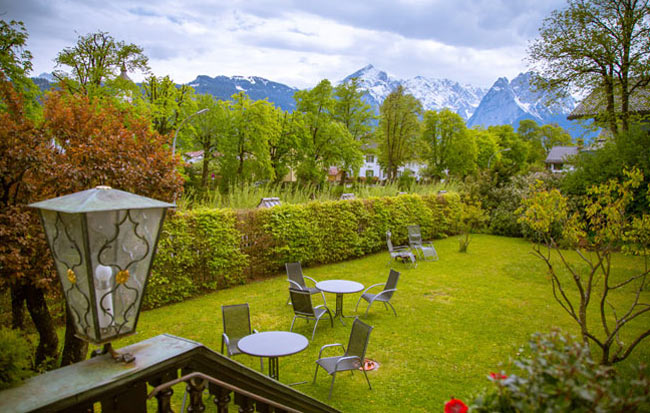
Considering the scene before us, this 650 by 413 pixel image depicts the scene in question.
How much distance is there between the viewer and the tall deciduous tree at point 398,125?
34281mm

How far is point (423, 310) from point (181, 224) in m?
6.46

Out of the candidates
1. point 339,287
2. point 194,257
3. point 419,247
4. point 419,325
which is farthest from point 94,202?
point 419,247

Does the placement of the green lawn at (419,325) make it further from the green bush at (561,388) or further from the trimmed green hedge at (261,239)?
the trimmed green hedge at (261,239)

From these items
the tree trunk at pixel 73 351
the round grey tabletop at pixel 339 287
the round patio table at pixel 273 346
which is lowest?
the round grey tabletop at pixel 339 287

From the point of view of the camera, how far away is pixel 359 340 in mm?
5660

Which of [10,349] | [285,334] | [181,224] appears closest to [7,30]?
[181,224]

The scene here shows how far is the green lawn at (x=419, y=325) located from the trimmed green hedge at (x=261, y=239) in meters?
0.49

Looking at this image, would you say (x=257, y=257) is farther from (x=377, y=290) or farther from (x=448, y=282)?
(x=448, y=282)

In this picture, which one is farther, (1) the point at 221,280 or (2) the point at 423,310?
(1) the point at 221,280

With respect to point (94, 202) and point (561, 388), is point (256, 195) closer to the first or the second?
point (94, 202)

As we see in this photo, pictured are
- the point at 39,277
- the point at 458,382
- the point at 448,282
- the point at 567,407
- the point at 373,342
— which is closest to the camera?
the point at 567,407

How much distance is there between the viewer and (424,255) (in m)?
14.2

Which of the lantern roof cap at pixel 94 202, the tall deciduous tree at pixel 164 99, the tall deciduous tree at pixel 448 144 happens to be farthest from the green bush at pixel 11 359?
the tall deciduous tree at pixel 448 144

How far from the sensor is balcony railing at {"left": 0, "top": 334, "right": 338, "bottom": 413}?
5.71 ft
